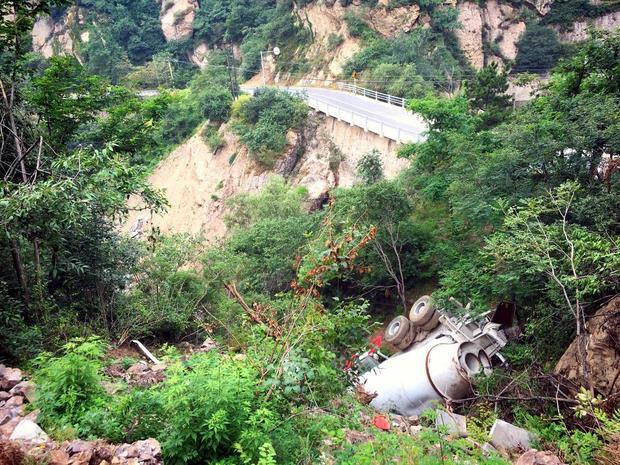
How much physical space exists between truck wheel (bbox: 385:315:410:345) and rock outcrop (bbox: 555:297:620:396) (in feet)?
17.8

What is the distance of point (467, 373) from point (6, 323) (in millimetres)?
7551

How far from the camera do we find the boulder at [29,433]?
4.30 m

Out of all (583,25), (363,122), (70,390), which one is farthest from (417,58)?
(70,390)

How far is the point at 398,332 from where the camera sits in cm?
1289

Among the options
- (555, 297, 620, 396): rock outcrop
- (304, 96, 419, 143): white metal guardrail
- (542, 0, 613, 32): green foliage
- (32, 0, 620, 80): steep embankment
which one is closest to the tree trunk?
(555, 297, 620, 396): rock outcrop

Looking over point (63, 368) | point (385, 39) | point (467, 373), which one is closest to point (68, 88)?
point (63, 368)

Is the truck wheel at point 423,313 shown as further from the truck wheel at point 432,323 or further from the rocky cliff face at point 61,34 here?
the rocky cliff face at point 61,34

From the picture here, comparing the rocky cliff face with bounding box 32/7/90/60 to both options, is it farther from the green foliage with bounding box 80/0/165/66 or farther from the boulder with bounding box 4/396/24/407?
the boulder with bounding box 4/396/24/407

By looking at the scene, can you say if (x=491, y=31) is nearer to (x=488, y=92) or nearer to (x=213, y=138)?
(x=488, y=92)

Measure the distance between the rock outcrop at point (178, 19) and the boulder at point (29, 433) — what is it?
5476 cm

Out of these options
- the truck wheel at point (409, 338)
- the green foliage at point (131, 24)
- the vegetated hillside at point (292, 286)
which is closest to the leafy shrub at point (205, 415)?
the vegetated hillside at point (292, 286)

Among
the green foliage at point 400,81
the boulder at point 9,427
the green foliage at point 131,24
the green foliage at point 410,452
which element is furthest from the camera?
the green foliage at point 131,24

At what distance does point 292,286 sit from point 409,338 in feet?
26.7

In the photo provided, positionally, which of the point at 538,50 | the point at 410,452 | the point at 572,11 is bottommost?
the point at 538,50
